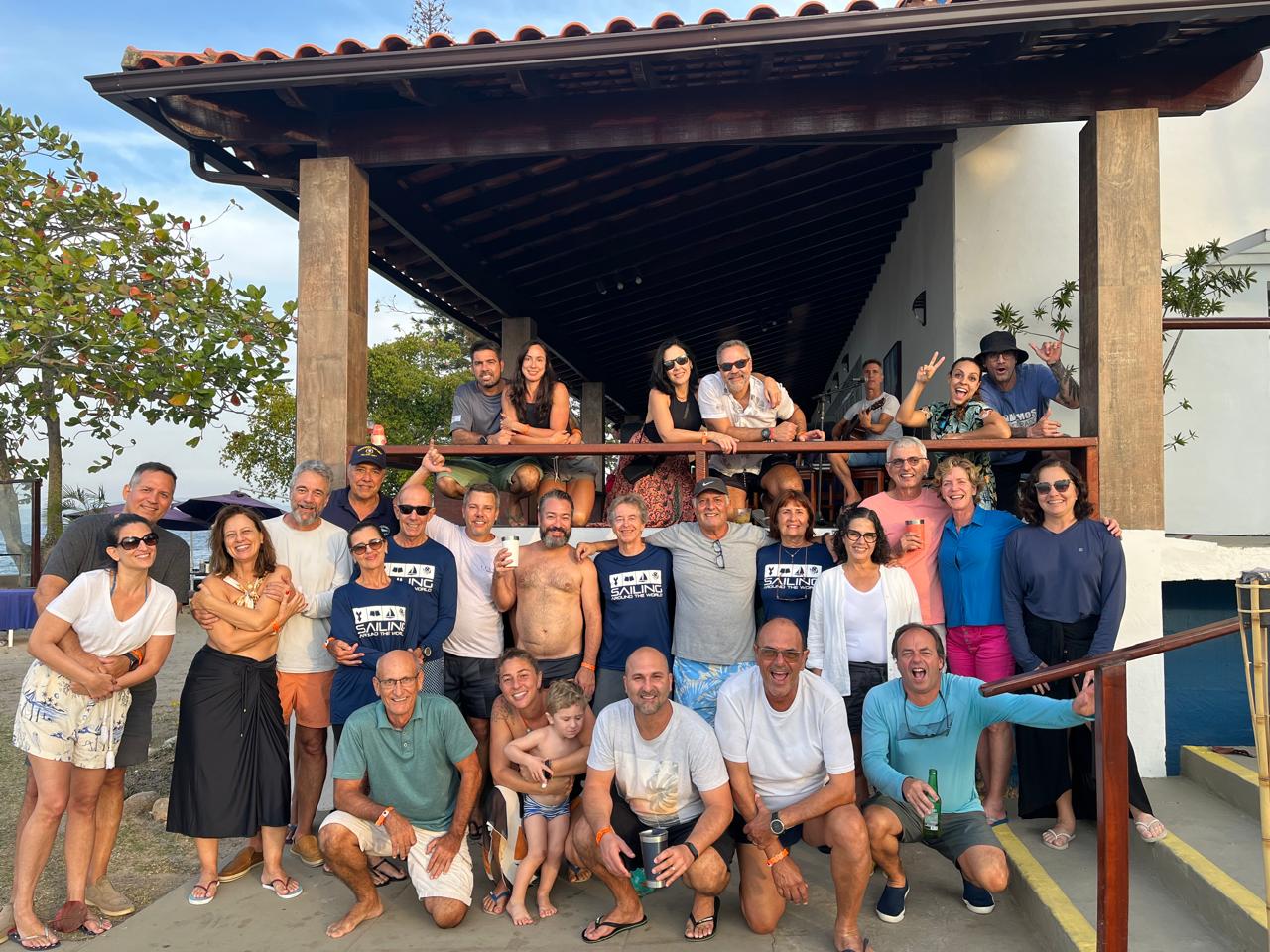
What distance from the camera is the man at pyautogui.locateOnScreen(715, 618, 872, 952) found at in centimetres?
373

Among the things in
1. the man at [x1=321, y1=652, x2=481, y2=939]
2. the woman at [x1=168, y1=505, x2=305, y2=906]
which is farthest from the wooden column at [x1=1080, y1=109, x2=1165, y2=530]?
the woman at [x1=168, y1=505, x2=305, y2=906]

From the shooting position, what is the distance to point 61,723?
3.92 m

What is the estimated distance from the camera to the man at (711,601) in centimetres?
443

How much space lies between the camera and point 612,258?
9.14 meters

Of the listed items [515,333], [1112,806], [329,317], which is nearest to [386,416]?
[515,333]

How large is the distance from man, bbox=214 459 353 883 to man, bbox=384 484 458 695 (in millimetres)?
324

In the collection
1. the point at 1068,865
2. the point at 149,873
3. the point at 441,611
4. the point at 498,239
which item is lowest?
the point at 149,873

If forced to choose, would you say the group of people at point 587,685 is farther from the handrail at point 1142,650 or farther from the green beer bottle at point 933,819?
the handrail at point 1142,650

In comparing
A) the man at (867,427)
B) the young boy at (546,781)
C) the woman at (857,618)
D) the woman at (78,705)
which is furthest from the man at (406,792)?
the man at (867,427)

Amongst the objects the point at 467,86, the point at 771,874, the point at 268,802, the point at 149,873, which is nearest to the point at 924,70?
the point at 467,86

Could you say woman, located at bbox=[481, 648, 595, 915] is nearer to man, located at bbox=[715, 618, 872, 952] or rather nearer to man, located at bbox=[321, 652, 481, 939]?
man, located at bbox=[321, 652, 481, 939]

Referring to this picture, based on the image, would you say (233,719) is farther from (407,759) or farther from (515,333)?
(515,333)

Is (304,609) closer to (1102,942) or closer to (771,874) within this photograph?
(771,874)

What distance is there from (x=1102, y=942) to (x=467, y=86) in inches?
191
